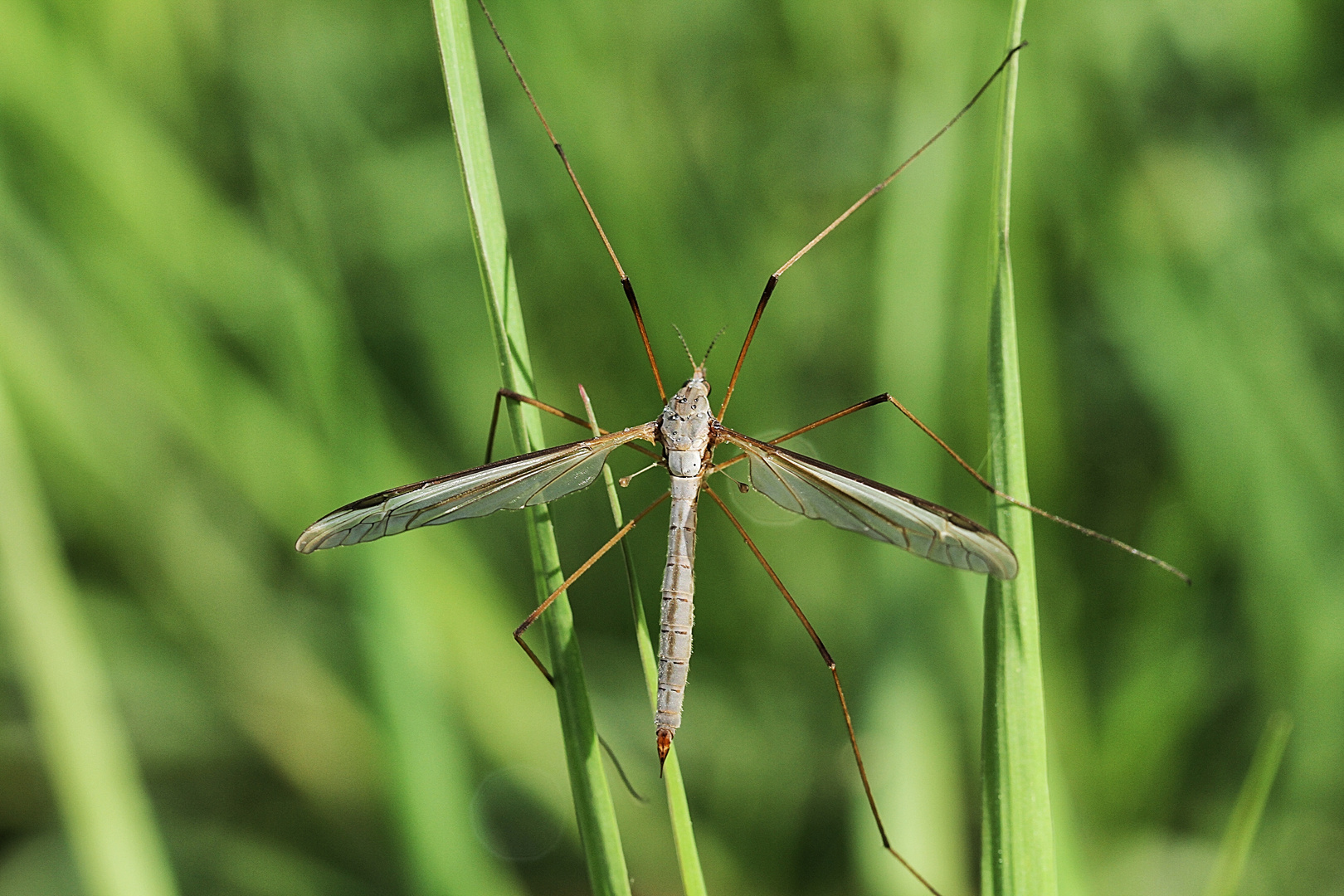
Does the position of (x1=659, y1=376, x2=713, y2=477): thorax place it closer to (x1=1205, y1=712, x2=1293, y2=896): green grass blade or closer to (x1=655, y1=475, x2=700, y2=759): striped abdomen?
(x1=655, y1=475, x2=700, y2=759): striped abdomen

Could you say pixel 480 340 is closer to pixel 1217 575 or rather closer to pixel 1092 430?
pixel 1092 430

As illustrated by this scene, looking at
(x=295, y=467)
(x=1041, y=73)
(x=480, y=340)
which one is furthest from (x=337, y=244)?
(x=1041, y=73)

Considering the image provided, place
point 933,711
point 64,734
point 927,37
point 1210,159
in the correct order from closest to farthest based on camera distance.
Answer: point 64,734 → point 933,711 → point 927,37 → point 1210,159

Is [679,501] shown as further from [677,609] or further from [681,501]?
[677,609]

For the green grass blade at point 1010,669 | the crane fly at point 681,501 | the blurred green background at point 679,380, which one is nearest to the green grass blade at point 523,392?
the crane fly at point 681,501

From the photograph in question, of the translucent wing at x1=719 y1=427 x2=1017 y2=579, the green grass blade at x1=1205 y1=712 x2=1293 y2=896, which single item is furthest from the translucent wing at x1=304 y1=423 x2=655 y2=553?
the green grass blade at x1=1205 y1=712 x2=1293 y2=896
